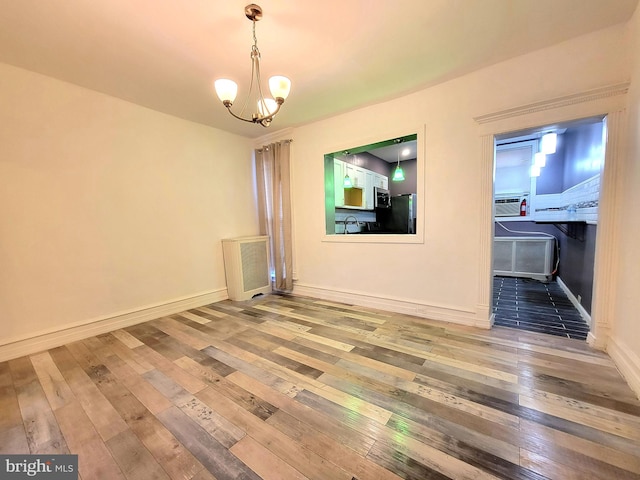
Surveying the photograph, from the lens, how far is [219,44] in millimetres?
2057

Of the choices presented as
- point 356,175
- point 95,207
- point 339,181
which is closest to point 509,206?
point 356,175

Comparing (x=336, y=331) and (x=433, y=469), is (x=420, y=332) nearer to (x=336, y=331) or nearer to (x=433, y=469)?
(x=336, y=331)

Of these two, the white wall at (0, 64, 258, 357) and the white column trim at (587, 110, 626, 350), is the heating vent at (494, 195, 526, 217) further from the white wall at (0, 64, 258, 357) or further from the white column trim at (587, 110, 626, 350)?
the white wall at (0, 64, 258, 357)

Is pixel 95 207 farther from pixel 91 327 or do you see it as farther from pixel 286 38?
pixel 286 38

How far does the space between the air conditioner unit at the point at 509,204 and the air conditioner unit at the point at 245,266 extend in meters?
4.96

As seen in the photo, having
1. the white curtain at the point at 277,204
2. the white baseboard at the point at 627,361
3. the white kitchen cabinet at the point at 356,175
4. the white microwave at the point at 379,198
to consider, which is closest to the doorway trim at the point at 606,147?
the white baseboard at the point at 627,361

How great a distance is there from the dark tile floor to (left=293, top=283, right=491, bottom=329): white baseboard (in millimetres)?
324

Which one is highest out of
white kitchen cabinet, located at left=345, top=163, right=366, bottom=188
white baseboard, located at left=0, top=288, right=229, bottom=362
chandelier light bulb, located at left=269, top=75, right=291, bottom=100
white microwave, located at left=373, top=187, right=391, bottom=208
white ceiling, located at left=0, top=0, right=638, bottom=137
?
white ceiling, located at left=0, top=0, right=638, bottom=137

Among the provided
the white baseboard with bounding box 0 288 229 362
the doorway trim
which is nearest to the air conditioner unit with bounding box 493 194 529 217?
the doorway trim

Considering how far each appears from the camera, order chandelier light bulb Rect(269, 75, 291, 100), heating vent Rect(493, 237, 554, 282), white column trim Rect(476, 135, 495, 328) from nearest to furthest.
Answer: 1. chandelier light bulb Rect(269, 75, 291, 100)
2. white column trim Rect(476, 135, 495, 328)
3. heating vent Rect(493, 237, 554, 282)

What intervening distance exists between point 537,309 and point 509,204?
285 centimetres

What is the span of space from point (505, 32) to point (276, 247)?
3.61 m

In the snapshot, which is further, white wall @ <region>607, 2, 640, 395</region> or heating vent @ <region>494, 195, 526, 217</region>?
heating vent @ <region>494, 195, 526, 217</region>

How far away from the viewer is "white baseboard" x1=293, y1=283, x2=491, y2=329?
2.70m
